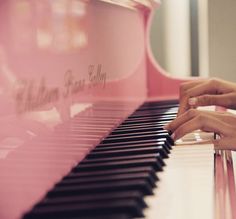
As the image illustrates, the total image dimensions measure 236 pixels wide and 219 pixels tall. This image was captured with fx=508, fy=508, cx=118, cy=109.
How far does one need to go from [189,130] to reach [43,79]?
40cm

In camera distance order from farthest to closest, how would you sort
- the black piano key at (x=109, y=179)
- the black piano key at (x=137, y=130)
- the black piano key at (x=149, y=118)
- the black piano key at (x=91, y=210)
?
the black piano key at (x=149, y=118) < the black piano key at (x=137, y=130) < the black piano key at (x=109, y=179) < the black piano key at (x=91, y=210)

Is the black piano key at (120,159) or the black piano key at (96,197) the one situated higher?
the black piano key at (120,159)

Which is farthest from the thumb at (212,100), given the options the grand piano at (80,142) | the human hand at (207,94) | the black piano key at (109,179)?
the black piano key at (109,179)

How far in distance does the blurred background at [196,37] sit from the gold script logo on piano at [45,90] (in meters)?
1.19

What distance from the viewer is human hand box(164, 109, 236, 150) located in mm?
1030

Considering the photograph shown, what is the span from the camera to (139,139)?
1025 millimetres

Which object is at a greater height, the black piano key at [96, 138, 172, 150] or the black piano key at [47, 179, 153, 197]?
the black piano key at [96, 138, 172, 150]

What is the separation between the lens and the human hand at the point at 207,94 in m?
1.31

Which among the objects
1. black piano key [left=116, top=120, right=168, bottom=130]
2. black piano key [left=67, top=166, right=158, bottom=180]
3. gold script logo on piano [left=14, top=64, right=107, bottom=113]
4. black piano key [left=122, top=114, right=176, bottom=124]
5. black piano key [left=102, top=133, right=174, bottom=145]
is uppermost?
Result: gold script logo on piano [left=14, top=64, right=107, bottom=113]

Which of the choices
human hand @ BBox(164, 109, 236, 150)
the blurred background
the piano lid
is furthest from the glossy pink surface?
the blurred background

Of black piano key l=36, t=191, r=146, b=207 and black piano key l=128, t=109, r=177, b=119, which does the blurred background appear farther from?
black piano key l=36, t=191, r=146, b=207

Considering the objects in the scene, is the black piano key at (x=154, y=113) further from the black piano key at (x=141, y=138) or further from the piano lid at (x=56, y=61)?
the black piano key at (x=141, y=138)

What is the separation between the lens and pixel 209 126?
1035 millimetres

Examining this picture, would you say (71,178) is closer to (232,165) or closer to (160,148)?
(160,148)
